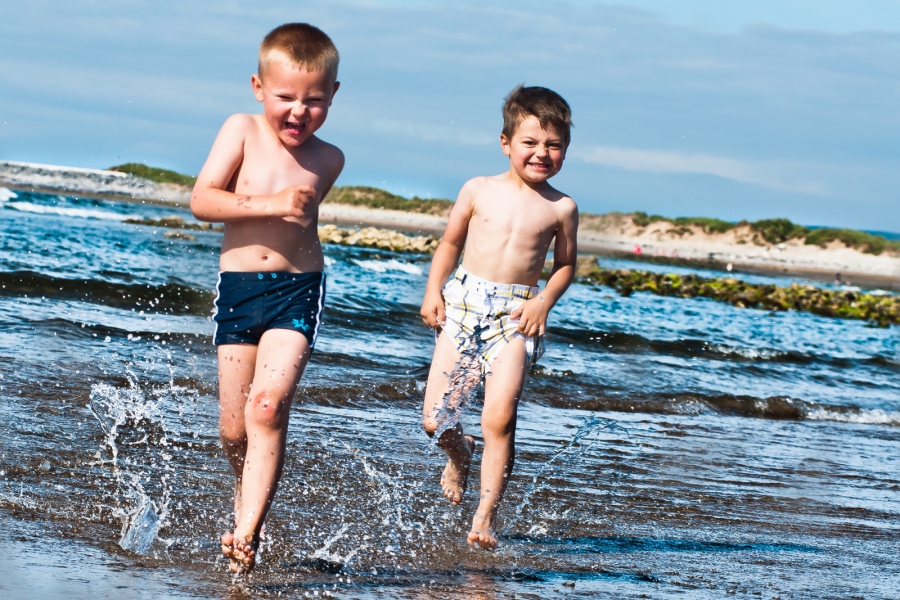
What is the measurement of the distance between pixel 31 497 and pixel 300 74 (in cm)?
202

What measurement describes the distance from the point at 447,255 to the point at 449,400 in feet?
2.10

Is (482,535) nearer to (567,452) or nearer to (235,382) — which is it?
(235,382)

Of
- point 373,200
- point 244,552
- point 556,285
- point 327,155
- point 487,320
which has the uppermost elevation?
point 373,200

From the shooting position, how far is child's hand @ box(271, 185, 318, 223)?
3.25 metres

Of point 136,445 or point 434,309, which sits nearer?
point 434,309

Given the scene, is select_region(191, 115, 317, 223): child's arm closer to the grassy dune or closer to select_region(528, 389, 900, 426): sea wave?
select_region(528, 389, 900, 426): sea wave

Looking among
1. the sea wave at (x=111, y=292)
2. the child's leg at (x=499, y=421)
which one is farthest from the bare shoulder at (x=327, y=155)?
the sea wave at (x=111, y=292)

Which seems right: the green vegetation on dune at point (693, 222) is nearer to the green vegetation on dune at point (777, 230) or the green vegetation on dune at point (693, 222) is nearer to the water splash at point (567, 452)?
the green vegetation on dune at point (777, 230)

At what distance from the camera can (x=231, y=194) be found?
3.35 meters

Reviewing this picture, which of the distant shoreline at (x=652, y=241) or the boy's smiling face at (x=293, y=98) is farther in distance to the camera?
the distant shoreline at (x=652, y=241)

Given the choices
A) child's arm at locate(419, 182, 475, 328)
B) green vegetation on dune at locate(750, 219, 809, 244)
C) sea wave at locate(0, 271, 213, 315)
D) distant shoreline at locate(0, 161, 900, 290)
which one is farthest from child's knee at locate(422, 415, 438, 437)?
green vegetation on dune at locate(750, 219, 809, 244)

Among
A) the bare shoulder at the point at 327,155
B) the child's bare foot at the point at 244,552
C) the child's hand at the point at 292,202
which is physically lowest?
the child's bare foot at the point at 244,552

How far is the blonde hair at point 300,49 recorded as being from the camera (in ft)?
11.0

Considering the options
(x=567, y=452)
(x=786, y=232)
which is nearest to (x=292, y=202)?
(x=567, y=452)
